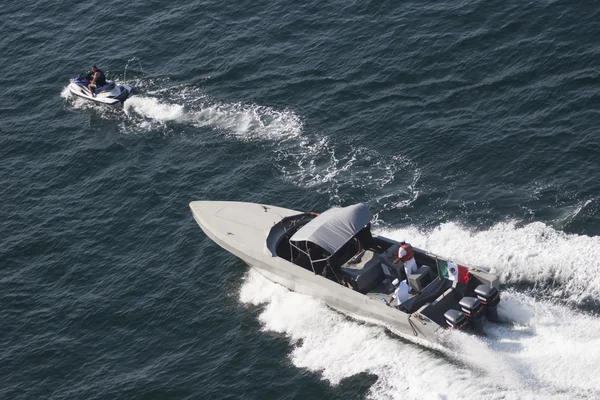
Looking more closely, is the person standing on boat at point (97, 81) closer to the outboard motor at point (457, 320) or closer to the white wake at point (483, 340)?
the white wake at point (483, 340)

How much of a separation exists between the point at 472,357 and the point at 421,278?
378 cm

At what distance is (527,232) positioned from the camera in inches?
1293

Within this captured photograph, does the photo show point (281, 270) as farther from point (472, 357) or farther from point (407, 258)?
point (472, 357)

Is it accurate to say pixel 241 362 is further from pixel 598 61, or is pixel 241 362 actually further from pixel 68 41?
pixel 68 41

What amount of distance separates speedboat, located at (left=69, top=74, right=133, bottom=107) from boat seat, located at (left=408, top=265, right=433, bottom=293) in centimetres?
2370

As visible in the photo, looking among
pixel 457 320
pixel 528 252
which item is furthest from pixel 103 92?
pixel 457 320

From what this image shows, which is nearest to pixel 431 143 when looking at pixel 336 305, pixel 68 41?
pixel 336 305

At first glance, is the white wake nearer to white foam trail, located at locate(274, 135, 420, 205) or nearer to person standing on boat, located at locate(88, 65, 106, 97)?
white foam trail, located at locate(274, 135, 420, 205)

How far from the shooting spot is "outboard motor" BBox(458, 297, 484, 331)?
28531 mm

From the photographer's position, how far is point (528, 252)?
104ft

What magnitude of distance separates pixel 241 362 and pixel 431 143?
1421 cm

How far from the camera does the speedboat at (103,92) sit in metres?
48.1

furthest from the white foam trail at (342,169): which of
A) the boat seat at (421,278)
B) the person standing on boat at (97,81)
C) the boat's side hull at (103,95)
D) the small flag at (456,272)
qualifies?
the person standing on boat at (97,81)

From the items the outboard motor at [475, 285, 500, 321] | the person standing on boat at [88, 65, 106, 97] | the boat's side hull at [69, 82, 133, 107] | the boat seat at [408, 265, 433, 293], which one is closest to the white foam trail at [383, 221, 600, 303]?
the boat seat at [408, 265, 433, 293]
